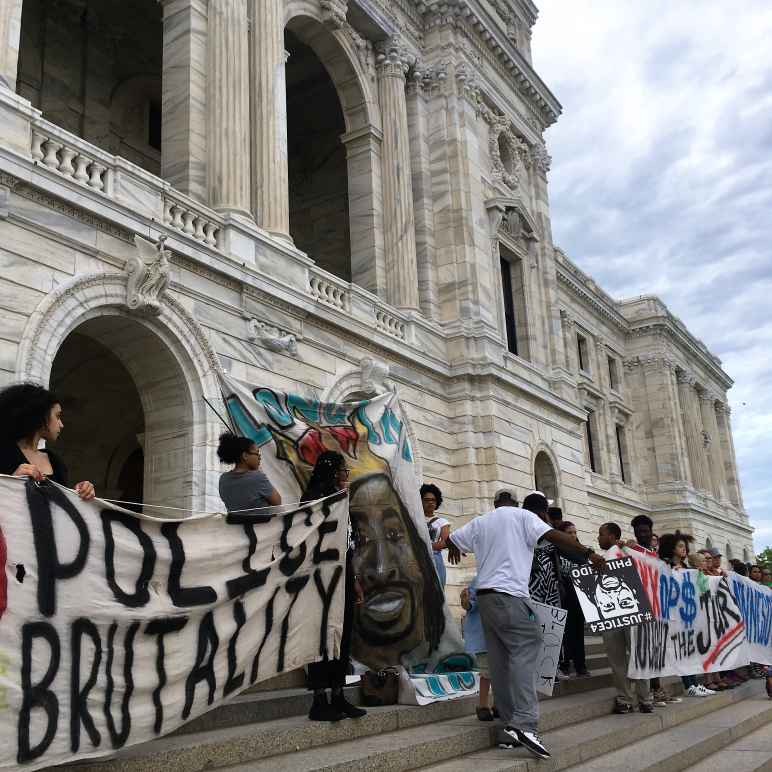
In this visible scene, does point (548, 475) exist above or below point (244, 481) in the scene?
above

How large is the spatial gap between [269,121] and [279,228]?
201cm

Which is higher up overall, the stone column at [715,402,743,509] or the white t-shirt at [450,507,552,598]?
the stone column at [715,402,743,509]

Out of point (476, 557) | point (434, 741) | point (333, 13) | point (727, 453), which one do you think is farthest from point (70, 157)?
point (727, 453)

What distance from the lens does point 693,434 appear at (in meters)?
45.4

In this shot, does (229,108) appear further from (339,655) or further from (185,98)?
(339,655)

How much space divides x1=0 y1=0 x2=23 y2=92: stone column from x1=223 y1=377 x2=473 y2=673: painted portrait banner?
6474mm

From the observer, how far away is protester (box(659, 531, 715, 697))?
9102mm

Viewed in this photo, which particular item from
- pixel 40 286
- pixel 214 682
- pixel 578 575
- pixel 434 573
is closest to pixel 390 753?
pixel 214 682

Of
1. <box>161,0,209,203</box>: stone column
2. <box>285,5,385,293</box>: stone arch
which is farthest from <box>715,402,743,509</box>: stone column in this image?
<box>161,0,209,203</box>: stone column

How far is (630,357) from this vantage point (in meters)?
43.8

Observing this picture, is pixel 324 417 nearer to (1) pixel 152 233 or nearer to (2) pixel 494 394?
(1) pixel 152 233

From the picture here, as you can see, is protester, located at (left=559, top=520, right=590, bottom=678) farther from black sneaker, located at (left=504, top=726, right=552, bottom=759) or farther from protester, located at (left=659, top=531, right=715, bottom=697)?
black sneaker, located at (left=504, top=726, right=552, bottom=759)

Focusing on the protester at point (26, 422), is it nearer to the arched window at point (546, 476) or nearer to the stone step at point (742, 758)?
the stone step at point (742, 758)

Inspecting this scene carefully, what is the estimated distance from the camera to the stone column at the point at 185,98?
43.9 ft
